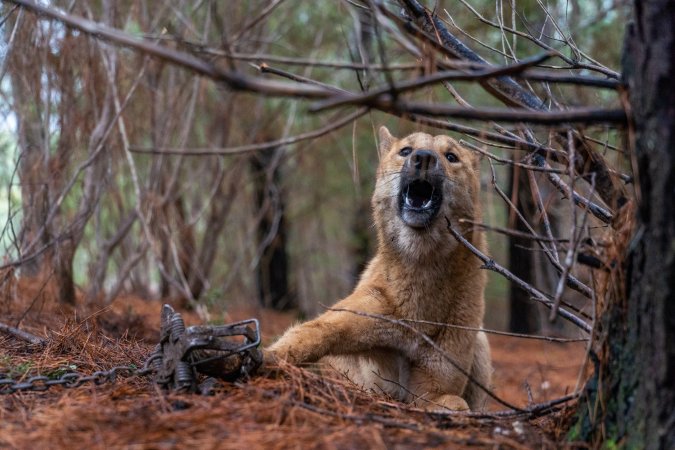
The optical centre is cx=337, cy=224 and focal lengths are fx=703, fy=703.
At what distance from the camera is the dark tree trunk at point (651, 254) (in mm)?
2340

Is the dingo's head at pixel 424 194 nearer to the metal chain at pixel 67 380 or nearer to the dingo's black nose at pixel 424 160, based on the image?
the dingo's black nose at pixel 424 160

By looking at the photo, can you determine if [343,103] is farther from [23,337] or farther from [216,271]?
[216,271]

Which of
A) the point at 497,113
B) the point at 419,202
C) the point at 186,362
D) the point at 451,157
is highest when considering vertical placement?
the point at 451,157

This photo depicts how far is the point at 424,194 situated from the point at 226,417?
2.61m

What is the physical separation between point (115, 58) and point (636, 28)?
540 centimetres

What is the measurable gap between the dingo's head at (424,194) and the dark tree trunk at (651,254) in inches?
82.9

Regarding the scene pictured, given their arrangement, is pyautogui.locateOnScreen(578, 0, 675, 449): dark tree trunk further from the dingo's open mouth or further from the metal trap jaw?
the dingo's open mouth

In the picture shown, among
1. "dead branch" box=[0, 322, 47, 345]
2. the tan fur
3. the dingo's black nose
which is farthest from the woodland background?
"dead branch" box=[0, 322, 47, 345]

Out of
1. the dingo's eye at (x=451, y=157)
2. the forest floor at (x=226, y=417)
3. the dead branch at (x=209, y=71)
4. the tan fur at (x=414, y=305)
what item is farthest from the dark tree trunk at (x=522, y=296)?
the dead branch at (x=209, y=71)

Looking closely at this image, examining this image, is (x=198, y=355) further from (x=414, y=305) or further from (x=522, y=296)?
(x=522, y=296)

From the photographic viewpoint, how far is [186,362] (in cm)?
308

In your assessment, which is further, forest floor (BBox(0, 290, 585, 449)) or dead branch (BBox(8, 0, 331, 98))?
forest floor (BBox(0, 290, 585, 449))

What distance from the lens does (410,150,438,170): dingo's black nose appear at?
4734mm

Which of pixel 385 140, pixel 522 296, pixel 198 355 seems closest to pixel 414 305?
pixel 385 140
